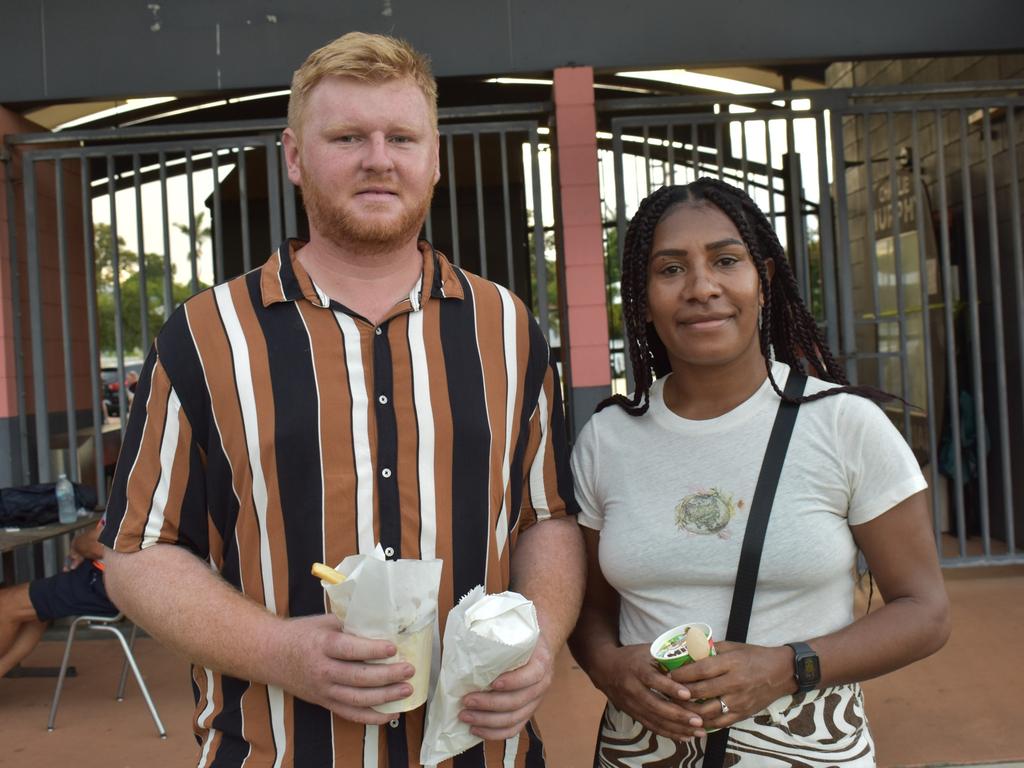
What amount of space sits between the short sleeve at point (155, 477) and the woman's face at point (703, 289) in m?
0.85

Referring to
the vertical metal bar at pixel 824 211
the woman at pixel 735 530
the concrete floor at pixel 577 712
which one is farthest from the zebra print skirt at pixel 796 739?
the vertical metal bar at pixel 824 211

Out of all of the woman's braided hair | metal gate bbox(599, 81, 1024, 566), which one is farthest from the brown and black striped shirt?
metal gate bbox(599, 81, 1024, 566)

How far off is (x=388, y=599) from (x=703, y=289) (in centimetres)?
79

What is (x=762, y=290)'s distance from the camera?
193 cm

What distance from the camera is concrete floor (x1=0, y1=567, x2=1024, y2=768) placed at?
12.9ft

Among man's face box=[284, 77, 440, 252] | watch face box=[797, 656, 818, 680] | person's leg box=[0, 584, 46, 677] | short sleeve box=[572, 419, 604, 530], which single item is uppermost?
man's face box=[284, 77, 440, 252]

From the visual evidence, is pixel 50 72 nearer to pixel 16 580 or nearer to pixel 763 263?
pixel 16 580

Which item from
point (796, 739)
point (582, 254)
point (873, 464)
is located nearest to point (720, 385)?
point (873, 464)

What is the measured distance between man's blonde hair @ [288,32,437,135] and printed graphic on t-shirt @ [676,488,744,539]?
0.83 meters

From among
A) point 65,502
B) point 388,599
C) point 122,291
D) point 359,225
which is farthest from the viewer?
point 122,291

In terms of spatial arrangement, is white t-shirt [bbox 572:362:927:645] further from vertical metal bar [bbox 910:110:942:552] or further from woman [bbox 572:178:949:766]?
vertical metal bar [bbox 910:110:942:552]

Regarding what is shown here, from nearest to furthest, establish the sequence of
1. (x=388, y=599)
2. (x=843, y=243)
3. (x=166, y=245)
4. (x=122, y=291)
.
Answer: (x=388, y=599)
(x=166, y=245)
(x=843, y=243)
(x=122, y=291)

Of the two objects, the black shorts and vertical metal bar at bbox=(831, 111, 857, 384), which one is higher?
vertical metal bar at bbox=(831, 111, 857, 384)

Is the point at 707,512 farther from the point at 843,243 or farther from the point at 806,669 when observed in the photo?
the point at 843,243
